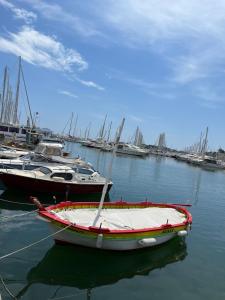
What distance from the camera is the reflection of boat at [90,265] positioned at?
42.5ft

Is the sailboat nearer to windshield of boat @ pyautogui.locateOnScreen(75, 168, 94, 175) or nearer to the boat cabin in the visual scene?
windshield of boat @ pyautogui.locateOnScreen(75, 168, 94, 175)

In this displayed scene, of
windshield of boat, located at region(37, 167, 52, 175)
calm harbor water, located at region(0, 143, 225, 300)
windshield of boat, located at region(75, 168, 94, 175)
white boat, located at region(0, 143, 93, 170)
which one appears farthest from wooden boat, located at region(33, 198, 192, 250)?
white boat, located at region(0, 143, 93, 170)

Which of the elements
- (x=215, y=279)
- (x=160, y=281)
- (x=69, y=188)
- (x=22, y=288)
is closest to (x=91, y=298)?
(x=22, y=288)

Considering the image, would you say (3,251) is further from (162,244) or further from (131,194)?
(131,194)

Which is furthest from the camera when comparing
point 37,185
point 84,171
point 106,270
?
point 84,171

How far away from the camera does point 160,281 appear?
14078mm

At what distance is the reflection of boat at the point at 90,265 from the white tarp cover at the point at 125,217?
1.20 meters

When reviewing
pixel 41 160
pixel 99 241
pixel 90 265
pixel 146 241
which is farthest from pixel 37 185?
pixel 90 265

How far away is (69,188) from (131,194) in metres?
8.95

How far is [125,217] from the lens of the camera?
59.4 feet

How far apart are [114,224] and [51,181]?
10349 millimetres

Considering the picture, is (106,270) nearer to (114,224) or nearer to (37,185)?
(114,224)

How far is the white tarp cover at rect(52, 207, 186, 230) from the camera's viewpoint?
16.3 metres

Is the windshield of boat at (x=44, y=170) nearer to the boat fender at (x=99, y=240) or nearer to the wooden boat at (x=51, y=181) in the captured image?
the wooden boat at (x=51, y=181)
